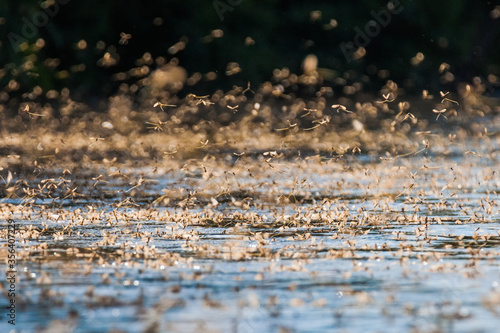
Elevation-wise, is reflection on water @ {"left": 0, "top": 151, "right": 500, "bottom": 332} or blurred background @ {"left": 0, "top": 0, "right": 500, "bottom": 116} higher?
blurred background @ {"left": 0, "top": 0, "right": 500, "bottom": 116}

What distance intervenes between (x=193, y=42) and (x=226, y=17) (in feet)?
4.68

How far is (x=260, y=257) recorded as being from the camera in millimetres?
8461

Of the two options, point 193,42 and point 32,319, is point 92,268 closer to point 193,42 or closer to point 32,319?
point 32,319

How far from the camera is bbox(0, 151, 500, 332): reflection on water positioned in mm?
6375

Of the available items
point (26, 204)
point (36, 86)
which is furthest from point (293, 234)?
point (36, 86)

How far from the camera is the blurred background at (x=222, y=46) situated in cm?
3397

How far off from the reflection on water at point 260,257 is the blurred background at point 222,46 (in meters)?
19.1

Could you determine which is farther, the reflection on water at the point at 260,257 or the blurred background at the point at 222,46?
the blurred background at the point at 222,46

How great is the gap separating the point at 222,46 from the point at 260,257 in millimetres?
30279

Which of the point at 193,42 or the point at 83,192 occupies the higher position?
the point at 193,42

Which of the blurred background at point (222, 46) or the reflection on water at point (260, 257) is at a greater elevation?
the blurred background at point (222, 46)

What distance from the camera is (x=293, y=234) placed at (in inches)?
383

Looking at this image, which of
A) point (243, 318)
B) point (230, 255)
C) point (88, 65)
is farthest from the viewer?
point (88, 65)

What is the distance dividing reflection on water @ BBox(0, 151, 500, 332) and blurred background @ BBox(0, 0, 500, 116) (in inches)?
754
